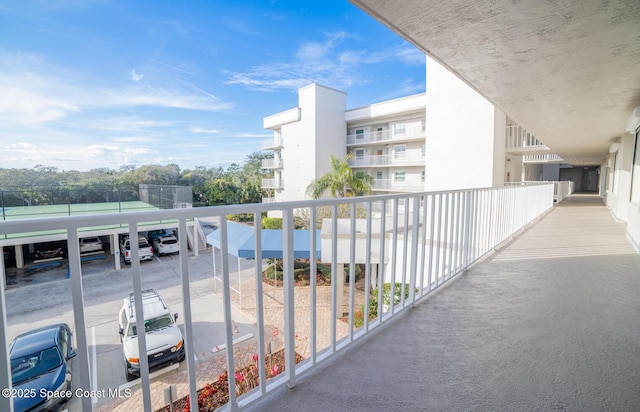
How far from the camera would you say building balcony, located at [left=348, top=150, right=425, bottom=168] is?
56.2 feet

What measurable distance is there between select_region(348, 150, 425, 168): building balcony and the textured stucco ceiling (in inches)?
525

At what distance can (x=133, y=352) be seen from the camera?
107 inches

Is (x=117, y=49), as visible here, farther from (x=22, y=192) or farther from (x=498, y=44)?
(x=498, y=44)

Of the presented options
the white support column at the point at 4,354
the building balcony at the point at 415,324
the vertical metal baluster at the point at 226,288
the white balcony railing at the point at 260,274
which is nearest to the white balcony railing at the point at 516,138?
the building balcony at the point at 415,324

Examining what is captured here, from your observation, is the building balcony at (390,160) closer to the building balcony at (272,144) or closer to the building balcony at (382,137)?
the building balcony at (382,137)

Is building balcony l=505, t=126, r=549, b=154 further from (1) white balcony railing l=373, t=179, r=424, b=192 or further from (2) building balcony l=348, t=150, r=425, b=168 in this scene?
(1) white balcony railing l=373, t=179, r=424, b=192

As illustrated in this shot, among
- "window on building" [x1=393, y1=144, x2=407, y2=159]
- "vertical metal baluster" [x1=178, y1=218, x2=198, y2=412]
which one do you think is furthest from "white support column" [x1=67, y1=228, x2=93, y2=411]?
"window on building" [x1=393, y1=144, x2=407, y2=159]

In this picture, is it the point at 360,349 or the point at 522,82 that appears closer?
the point at 360,349

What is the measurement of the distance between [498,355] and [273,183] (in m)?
21.9

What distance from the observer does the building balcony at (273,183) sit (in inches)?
888

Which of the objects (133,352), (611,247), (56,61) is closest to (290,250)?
(133,352)

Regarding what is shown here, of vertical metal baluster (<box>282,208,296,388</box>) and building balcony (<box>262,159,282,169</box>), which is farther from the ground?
building balcony (<box>262,159,282,169</box>)

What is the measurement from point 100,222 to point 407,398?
1384 millimetres

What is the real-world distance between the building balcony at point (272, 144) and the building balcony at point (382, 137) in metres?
5.35
